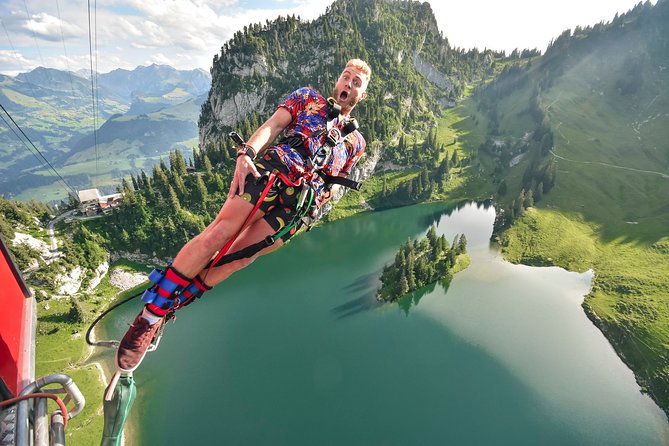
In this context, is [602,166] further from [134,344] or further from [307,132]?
[134,344]

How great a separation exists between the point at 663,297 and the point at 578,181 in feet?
174

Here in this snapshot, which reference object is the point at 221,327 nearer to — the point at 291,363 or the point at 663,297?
the point at 291,363

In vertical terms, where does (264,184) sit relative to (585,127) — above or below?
above

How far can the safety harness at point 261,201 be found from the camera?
4.32m

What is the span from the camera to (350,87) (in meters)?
5.50

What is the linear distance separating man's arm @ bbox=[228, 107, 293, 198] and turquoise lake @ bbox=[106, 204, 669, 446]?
35512 millimetres

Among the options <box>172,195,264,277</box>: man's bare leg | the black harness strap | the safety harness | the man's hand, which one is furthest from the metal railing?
the black harness strap

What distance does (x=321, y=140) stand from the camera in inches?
210

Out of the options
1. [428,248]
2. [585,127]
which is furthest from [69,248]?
[585,127]

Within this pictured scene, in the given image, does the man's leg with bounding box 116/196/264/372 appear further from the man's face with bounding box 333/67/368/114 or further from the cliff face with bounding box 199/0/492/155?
the cliff face with bounding box 199/0/492/155

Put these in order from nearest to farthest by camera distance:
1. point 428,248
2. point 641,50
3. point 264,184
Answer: point 264,184
point 428,248
point 641,50

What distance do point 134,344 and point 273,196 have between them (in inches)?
109

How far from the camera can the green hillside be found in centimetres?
5431

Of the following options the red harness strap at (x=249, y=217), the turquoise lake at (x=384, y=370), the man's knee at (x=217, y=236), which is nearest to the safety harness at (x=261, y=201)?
the red harness strap at (x=249, y=217)
